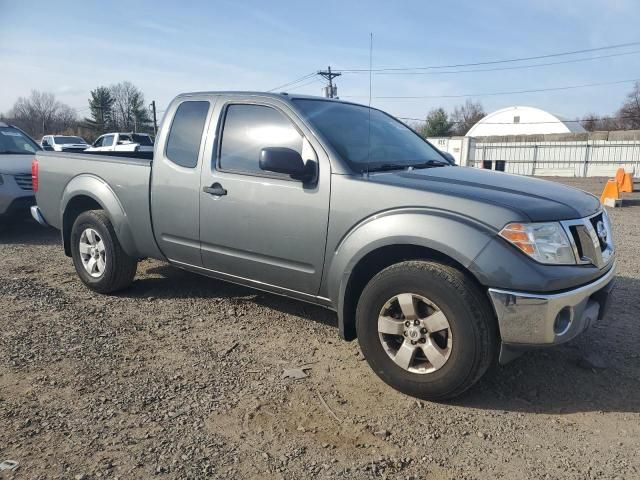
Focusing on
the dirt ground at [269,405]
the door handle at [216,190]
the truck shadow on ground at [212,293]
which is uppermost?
the door handle at [216,190]

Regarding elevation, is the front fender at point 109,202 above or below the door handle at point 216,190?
below

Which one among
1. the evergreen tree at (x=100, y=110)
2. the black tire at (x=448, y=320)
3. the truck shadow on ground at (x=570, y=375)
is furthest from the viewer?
the evergreen tree at (x=100, y=110)

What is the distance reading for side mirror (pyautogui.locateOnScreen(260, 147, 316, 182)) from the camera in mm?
3287

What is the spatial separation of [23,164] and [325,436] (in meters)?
7.23

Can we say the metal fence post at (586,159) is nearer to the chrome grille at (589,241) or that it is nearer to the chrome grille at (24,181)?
the chrome grille at (24,181)

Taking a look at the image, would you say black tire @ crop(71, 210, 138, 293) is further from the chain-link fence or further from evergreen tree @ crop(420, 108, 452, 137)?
evergreen tree @ crop(420, 108, 452, 137)

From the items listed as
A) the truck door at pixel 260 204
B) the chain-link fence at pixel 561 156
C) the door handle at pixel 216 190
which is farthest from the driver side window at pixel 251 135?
the chain-link fence at pixel 561 156

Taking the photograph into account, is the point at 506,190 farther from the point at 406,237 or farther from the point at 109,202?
the point at 109,202

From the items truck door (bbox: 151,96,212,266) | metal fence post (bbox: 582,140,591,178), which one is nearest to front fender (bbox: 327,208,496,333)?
truck door (bbox: 151,96,212,266)

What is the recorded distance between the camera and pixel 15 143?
8688 millimetres

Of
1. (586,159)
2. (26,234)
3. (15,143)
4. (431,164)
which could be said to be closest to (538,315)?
(431,164)

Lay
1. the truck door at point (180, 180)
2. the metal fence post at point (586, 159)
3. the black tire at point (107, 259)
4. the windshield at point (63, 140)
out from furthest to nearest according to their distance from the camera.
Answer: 1. the windshield at point (63, 140)
2. the metal fence post at point (586, 159)
3. the black tire at point (107, 259)
4. the truck door at point (180, 180)

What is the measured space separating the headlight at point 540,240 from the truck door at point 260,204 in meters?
1.18

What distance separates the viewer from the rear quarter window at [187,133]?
13.7 feet
